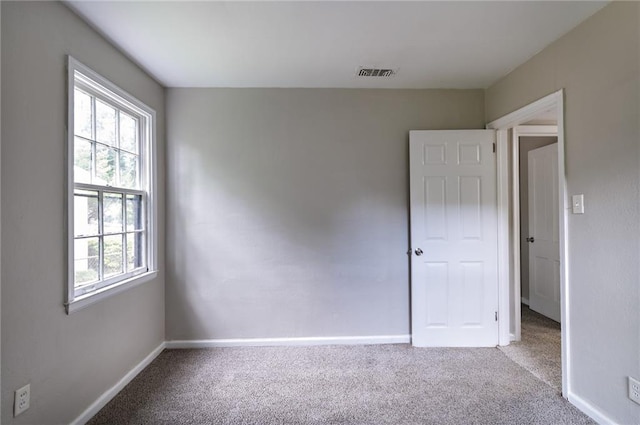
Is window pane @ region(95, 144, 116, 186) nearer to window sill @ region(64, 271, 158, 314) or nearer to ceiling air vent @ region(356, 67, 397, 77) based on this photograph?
window sill @ region(64, 271, 158, 314)

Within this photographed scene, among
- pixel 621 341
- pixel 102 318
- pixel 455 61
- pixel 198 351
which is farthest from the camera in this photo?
pixel 198 351

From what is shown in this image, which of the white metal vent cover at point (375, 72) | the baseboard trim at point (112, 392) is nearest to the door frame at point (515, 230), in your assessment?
the white metal vent cover at point (375, 72)

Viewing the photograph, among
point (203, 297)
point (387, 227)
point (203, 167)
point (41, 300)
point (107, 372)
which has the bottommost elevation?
point (107, 372)

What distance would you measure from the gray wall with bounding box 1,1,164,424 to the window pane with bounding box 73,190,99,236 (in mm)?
164

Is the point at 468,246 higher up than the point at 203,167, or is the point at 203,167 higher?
the point at 203,167

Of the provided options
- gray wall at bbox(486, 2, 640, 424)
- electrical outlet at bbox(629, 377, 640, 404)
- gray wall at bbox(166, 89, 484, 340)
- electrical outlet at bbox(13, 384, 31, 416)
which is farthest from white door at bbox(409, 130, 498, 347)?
electrical outlet at bbox(13, 384, 31, 416)

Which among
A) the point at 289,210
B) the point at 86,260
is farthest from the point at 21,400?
the point at 289,210

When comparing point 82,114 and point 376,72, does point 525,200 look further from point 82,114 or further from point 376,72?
point 82,114

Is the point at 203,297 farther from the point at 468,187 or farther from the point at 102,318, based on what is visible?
the point at 468,187

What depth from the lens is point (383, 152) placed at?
2973mm

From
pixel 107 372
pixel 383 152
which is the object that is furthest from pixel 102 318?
pixel 383 152

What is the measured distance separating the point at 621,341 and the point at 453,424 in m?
1.03

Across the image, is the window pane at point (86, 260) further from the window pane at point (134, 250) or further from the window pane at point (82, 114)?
the window pane at point (82, 114)

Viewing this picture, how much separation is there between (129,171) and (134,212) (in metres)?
0.33
